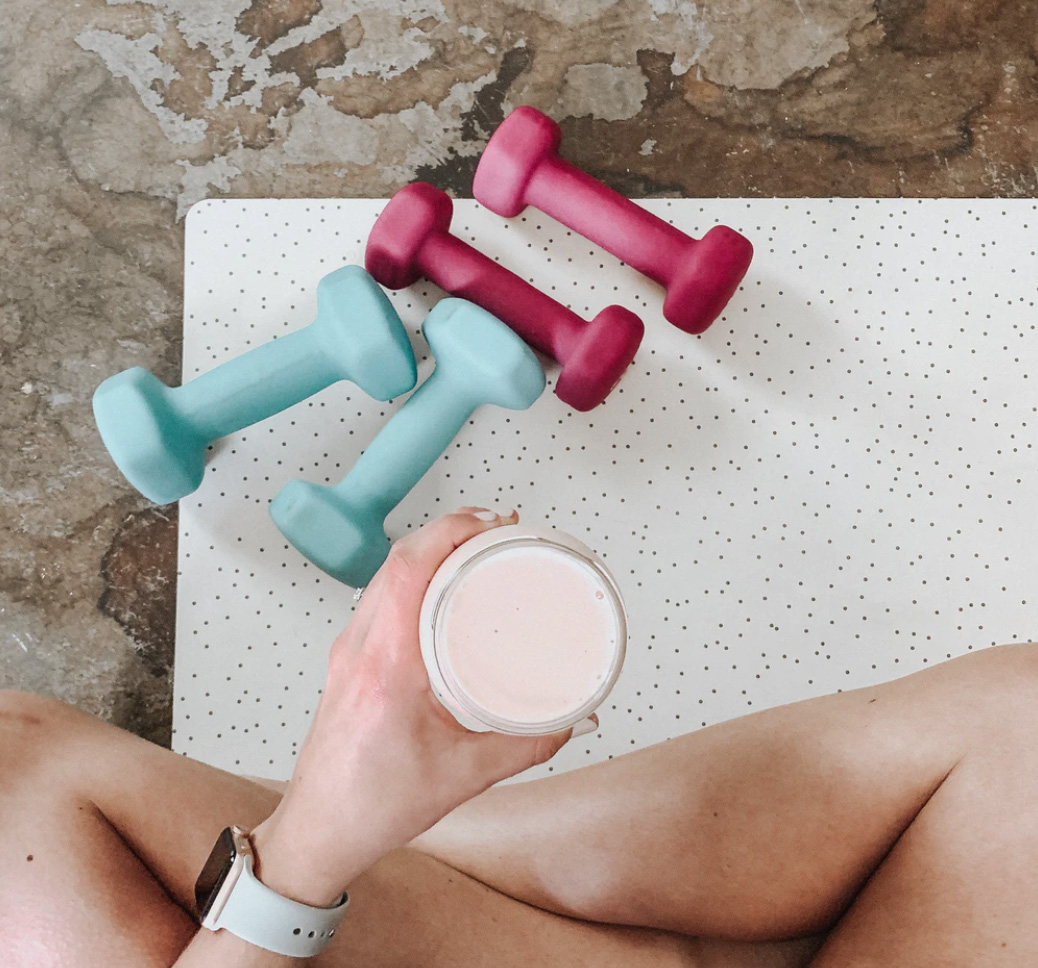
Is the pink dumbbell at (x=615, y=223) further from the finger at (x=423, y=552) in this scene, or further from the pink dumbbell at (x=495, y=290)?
the finger at (x=423, y=552)

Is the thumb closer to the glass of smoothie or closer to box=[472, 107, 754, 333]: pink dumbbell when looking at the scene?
the glass of smoothie

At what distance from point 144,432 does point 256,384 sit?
12 cm

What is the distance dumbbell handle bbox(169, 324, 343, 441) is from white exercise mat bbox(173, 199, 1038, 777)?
8cm

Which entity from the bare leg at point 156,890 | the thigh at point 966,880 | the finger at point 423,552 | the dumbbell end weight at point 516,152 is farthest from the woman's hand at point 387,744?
the dumbbell end weight at point 516,152

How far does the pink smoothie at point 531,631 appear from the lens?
0.47 meters

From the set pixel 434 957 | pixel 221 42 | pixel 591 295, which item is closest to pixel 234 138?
pixel 221 42

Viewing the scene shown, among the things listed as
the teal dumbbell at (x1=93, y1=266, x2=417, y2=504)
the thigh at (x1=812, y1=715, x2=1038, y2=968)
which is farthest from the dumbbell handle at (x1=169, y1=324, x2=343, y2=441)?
the thigh at (x1=812, y1=715, x2=1038, y2=968)

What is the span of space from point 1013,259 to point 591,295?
0.49 meters

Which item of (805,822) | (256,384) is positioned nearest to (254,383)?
(256,384)

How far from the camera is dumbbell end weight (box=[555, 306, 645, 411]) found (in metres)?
0.85

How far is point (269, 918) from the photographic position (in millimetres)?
518

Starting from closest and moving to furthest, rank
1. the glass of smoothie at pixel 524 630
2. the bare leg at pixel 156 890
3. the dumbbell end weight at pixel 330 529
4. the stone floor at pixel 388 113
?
the glass of smoothie at pixel 524 630 < the bare leg at pixel 156 890 < the dumbbell end weight at pixel 330 529 < the stone floor at pixel 388 113

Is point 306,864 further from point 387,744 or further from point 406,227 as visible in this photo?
point 406,227

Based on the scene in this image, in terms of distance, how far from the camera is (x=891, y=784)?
2.03 feet
